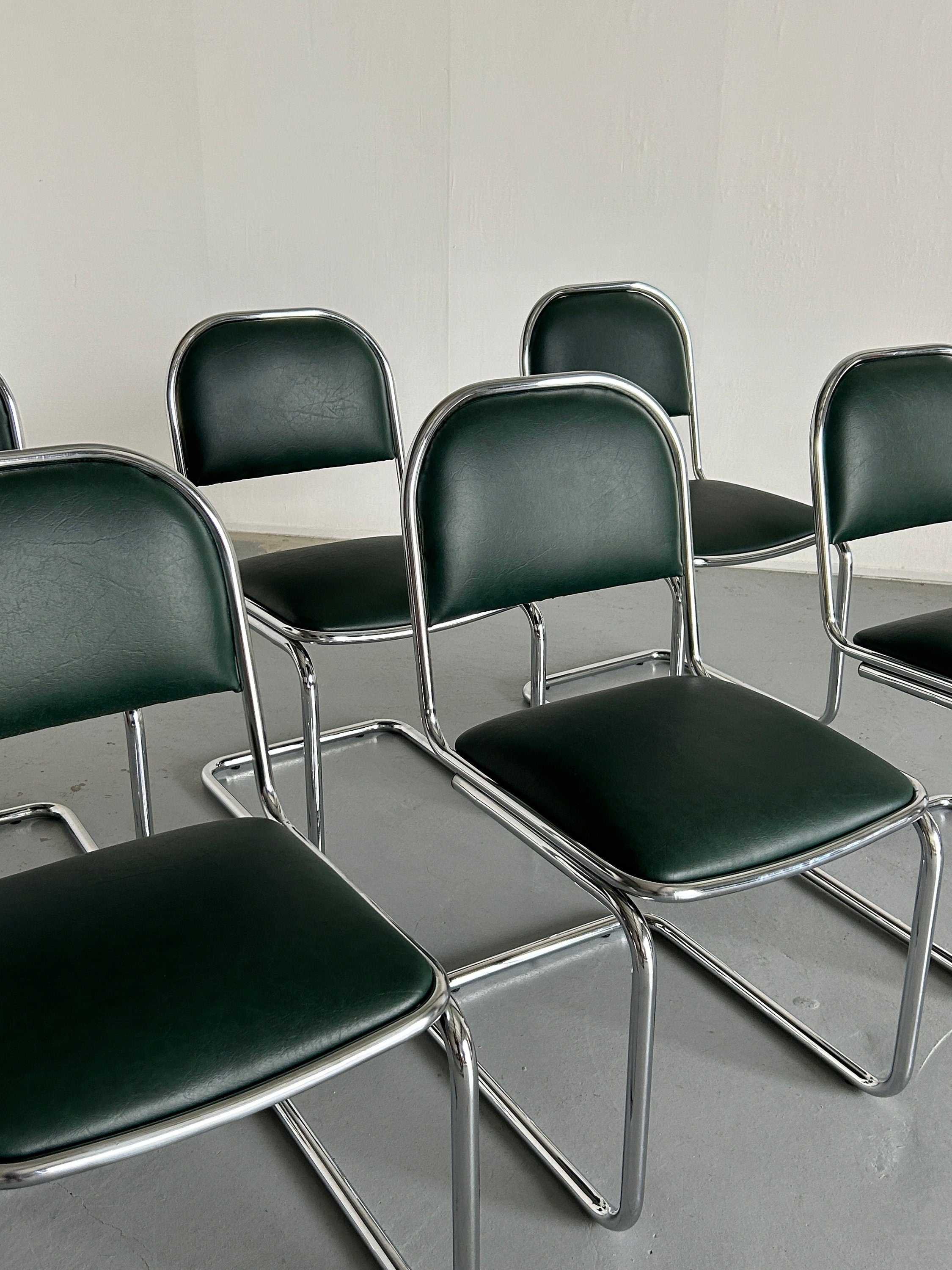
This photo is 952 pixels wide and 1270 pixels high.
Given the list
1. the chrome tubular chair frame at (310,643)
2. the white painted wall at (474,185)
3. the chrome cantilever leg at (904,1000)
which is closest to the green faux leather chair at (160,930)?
the chrome tubular chair frame at (310,643)

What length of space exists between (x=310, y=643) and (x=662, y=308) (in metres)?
1.30

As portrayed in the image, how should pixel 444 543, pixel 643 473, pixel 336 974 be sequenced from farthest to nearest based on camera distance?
pixel 643 473 → pixel 444 543 → pixel 336 974

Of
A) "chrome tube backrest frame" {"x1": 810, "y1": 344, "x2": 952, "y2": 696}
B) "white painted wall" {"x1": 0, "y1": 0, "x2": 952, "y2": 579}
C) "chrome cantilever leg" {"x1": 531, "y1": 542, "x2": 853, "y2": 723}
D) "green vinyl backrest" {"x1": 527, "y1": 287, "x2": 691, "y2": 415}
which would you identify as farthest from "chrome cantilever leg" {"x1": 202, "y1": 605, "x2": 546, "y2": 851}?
"white painted wall" {"x1": 0, "y1": 0, "x2": 952, "y2": 579}

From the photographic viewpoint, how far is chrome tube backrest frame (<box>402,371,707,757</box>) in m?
1.50

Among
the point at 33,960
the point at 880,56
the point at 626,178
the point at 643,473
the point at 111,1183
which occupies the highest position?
the point at 880,56

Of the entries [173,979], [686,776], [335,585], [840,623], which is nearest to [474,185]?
[335,585]

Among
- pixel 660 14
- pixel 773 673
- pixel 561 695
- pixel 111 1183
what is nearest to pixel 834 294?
pixel 660 14

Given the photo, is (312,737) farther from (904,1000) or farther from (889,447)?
(889,447)

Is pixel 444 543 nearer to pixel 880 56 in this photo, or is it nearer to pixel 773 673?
pixel 773 673

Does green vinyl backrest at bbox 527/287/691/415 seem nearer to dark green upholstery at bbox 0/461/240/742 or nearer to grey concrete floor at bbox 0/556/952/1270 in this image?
grey concrete floor at bbox 0/556/952/1270

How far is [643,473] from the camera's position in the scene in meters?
1.66

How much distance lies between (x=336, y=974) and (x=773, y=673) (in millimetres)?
2126

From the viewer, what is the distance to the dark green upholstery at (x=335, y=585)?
1938 millimetres

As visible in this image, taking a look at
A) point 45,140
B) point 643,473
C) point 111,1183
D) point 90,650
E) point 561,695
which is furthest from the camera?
point 45,140
